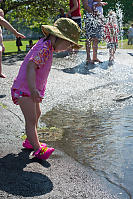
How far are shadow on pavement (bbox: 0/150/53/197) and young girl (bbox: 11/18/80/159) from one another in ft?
0.66

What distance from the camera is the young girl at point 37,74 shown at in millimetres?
3316

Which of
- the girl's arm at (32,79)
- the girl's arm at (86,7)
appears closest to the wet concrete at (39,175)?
the girl's arm at (32,79)

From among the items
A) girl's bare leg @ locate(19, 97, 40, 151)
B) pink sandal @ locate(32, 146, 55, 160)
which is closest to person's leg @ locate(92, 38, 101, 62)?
girl's bare leg @ locate(19, 97, 40, 151)

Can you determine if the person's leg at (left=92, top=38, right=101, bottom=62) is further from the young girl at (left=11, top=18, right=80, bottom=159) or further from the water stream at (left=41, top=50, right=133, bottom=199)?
the young girl at (left=11, top=18, right=80, bottom=159)

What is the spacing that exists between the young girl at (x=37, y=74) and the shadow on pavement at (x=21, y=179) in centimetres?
20

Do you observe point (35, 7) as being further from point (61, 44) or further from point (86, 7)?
point (61, 44)

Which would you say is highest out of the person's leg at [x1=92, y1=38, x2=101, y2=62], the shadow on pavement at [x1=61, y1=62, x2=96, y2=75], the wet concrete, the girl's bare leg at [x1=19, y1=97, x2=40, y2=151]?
the girl's bare leg at [x1=19, y1=97, x2=40, y2=151]

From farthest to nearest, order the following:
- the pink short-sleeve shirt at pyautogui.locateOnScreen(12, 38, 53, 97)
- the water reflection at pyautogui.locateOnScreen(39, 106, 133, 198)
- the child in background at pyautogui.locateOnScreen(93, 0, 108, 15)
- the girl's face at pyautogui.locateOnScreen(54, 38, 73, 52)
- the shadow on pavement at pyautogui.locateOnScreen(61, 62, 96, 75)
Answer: the child in background at pyautogui.locateOnScreen(93, 0, 108, 15)
the shadow on pavement at pyautogui.locateOnScreen(61, 62, 96, 75)
the girl's face at pyautogui.locateOnScreen(54, 38, 73, 52)
the pink short-sleeve shirt at pyautogui.locateOnScreen(12, 38, 53, 97)
the water reflection at pyautogui.locateOnScreen(39, 106, 133, 198)

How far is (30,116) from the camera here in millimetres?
3438

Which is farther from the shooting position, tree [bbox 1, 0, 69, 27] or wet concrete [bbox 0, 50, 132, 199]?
tree [bbox 1, 0, 69, 27]

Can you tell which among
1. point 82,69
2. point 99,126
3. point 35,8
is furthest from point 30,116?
point 35,8

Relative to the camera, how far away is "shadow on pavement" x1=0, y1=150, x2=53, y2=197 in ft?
8.96

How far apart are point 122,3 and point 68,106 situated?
5249 cm

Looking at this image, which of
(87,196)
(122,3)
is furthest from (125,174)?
(122,3)
